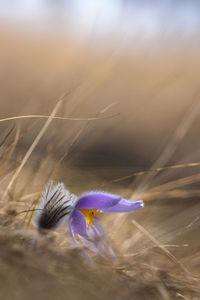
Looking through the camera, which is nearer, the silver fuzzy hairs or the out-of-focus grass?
the out-of-focus grass

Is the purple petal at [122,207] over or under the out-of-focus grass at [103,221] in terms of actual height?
over

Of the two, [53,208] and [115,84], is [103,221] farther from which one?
[115,84]

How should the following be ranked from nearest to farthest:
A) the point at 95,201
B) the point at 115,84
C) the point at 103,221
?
the point at 95,201 < the point at 103,221 < the point at 115,84

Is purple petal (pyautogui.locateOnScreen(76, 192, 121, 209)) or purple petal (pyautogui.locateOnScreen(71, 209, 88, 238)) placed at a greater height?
purple petal (pyautogui.locateOnScreen(76, 192, 121, 209))

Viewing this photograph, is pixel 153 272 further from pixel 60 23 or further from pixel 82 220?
pixel 60 23

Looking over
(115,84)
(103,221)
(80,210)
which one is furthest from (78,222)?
(115,84)

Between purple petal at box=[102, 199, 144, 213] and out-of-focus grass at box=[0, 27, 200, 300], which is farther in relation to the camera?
purple petal at box=[102, 199, 144, 213]
